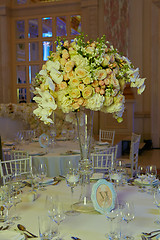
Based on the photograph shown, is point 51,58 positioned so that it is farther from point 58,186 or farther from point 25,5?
point 25,5

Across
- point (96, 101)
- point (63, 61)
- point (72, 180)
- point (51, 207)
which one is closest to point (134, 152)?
point (72, 180)

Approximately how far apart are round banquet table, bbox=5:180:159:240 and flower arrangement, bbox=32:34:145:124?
1.99ft

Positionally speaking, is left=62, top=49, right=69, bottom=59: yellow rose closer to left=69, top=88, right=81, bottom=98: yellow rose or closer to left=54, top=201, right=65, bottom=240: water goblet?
left=69, top=88, right=81, bottom=98: yellow rose

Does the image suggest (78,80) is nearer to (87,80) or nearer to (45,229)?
(87,80)

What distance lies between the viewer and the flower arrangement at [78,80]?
1.87 m

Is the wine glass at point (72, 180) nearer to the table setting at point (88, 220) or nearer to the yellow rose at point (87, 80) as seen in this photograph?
the table setting at point (88, 220)

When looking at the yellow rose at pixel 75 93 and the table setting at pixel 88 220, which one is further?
the yellow rose at pixel 75 93

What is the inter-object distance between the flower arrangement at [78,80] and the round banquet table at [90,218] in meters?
0.61

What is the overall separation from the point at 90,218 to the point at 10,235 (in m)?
0.51

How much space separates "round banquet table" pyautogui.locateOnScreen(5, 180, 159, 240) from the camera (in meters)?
1.63

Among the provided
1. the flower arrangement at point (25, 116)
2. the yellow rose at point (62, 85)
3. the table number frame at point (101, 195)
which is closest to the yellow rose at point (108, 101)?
the yellow rose at point (62, 85)

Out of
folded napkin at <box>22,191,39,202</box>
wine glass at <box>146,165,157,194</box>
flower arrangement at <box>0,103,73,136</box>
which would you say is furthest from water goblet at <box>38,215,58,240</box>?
flower arrangement at <box>0,103,73,136</box>

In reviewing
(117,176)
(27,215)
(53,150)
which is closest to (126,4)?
(53,150)

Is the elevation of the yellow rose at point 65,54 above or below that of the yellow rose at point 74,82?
above
